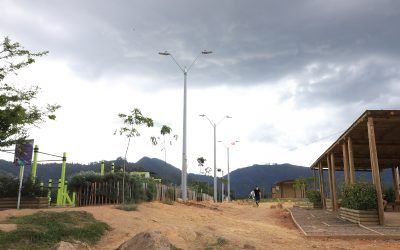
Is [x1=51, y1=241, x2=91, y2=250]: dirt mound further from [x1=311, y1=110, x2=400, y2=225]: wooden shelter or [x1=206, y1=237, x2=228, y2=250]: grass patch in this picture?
[x1=311, y1=110, x2=400, y2=225]: wooden shelter

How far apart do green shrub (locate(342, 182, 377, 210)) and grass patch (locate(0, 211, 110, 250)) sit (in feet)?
30.1

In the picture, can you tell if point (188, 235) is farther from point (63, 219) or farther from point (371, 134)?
point (371, 134)

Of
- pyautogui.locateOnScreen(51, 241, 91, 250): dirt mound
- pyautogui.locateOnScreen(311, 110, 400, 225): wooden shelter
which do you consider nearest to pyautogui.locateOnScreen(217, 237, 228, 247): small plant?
pyautogui.locateOnScreen(51, 241, 91, 250): dirt mound

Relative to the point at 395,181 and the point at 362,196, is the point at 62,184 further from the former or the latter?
the point at 395,181

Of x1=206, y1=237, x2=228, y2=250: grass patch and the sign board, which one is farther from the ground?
the sign board

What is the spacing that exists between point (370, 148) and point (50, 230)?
11.7 meters

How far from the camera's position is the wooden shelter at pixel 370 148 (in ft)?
48.1

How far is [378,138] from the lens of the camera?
19.8 meters

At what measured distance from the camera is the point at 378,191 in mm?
14531

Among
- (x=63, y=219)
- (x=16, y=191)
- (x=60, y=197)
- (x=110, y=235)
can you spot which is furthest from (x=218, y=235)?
(x=60, y=197)

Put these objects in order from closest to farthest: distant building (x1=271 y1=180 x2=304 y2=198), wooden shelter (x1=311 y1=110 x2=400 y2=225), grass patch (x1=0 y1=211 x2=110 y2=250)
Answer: grass patch (x1=0 y1=211 x2=110 y2=250), wooden shelter (x1=311 y1=110 x2=400 y2=225), distant building (x1=271 y1=180 x2=304 y2=198)

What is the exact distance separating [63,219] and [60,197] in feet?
34.6

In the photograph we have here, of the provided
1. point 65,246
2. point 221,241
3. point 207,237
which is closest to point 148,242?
point 65,246

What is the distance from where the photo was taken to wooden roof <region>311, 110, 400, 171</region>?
579 inches
